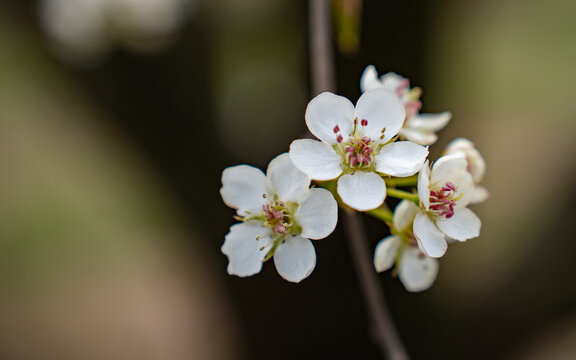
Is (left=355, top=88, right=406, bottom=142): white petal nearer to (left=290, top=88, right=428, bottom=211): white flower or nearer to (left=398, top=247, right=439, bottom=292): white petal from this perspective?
(left=290, top=88, right=428, bottom=211): white flower

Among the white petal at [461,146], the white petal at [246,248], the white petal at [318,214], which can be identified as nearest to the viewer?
the white petal at [318,214]

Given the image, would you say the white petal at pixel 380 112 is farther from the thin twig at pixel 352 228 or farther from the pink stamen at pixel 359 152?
the thin twig at pixel 352 228

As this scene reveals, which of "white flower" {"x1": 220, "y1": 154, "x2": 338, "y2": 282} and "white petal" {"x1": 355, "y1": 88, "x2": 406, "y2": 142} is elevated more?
"white petal" {"x1": 355, "y1": 88, "x2": 406, "y2": 142}

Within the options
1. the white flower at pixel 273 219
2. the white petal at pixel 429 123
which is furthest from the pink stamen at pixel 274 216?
the white petal at pixel 429 123

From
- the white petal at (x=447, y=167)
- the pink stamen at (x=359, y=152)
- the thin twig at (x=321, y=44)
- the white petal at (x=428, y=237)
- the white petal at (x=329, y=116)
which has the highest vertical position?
the thin twig at (x=321, y=44)

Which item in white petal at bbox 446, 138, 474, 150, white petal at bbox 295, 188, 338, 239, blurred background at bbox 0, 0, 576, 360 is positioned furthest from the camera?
blurred background at bbox 0, 0, 576, 360

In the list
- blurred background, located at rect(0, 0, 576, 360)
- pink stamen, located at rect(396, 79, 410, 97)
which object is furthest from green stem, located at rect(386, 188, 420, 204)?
blurred background, located at rect(0, 0, 576, 360)

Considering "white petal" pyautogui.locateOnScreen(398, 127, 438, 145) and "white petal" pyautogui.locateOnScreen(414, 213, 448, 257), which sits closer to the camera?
"white petal" pyautogui.locateOnScreen(414, 213, 448, 257)
